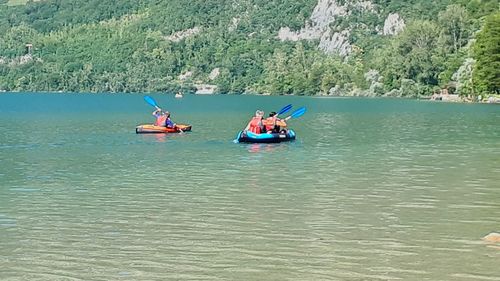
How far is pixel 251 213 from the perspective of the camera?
77.4 feet

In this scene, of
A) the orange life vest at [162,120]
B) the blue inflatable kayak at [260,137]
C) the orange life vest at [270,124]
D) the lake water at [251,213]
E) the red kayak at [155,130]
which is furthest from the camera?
the orange life vest at [162,120]

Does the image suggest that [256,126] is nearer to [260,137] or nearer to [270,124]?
[260,137]

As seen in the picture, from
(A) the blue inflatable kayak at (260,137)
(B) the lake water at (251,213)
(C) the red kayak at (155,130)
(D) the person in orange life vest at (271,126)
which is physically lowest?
(C) the red kayak at (155,130)

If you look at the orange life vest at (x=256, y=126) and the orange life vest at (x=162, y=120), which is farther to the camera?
the orange life vest at (x=162, y=120)

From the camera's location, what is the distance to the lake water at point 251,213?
17266 millimetres

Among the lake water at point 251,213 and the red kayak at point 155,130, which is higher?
the lake water at point 251,213

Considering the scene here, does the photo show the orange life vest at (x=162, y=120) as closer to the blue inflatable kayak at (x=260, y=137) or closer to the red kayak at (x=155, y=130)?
the red kayak at (x=155, y=130)

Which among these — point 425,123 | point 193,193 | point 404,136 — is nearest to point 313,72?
point 425,123

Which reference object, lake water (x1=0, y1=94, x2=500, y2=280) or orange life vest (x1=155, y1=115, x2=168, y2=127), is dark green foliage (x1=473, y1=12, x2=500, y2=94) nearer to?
orange life vest (x1=155, y1=115, x2=168, y2=127)

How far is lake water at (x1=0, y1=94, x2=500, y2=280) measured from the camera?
56.6 feet

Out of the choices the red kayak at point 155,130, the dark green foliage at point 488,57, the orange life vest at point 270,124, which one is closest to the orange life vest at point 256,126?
the orange life vest at point 270,124

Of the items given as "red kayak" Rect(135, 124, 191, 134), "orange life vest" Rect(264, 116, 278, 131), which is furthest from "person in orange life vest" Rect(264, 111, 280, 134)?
"red kayak" Rect(135, 124, 191, 134)

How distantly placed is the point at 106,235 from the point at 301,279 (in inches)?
235

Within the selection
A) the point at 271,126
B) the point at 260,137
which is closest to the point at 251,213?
the point at 260,137
